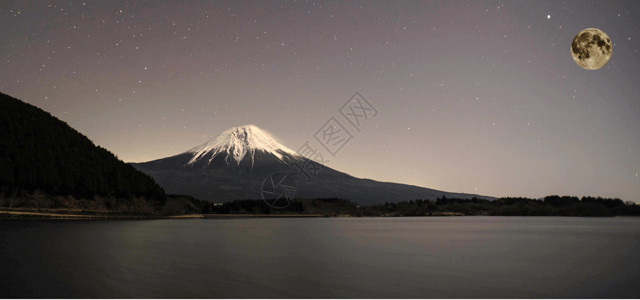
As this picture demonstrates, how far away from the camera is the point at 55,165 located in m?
125

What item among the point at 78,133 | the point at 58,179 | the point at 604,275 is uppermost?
the point at 78,133

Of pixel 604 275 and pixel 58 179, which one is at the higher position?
pixel 58 179

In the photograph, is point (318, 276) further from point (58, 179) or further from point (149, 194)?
point (149, 194)

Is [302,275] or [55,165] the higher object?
[55,165]

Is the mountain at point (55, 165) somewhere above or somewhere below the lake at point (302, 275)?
above

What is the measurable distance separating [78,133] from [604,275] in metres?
155

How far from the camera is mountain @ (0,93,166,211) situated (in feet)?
369

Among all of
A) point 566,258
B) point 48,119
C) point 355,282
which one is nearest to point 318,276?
point 355,282

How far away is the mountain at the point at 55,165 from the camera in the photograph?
112438 millimetres

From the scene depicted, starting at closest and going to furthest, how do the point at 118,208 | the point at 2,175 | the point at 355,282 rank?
1. the point at 355,282
2. the point at 2,175
3. the point at 118,208

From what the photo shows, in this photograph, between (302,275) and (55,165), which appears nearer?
(302,275)

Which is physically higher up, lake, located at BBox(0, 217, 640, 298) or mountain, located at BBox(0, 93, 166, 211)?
mountain, located at BBox(0, 93, 166, 211)

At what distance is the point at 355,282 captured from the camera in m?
19.8

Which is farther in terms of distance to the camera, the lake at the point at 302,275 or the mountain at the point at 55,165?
the mountain at the point at 55,165
